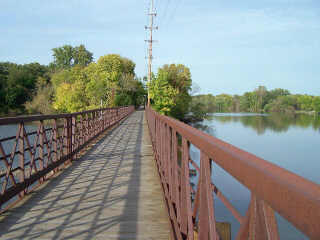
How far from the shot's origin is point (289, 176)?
0.65 meters

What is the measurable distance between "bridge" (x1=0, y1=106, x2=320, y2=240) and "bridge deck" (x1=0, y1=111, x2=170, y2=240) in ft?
0.03

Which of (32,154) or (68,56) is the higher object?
(68,56)

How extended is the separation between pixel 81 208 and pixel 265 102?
12674 cm

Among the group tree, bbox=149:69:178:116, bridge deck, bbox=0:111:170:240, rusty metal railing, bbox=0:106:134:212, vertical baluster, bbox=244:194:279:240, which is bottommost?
bridge deck, bbox=0:111:170:240

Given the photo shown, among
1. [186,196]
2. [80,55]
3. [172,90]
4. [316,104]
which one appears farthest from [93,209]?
[316,104]

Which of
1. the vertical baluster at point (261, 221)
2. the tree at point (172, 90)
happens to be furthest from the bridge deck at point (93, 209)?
the tree at point (172, 90)

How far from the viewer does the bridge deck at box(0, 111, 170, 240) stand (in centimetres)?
288

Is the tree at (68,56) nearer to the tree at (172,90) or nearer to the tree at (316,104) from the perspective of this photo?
the tree at (172,90)

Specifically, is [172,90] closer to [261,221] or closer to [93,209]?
[93,209]

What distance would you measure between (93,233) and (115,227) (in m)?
0.25

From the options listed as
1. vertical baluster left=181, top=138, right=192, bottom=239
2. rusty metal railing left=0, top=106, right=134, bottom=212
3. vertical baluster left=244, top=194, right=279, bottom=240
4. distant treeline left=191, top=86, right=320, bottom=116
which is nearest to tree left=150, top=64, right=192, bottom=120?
rusty metal railing left=0, top=106, right=134, bottom=212

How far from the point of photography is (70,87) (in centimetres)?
4650

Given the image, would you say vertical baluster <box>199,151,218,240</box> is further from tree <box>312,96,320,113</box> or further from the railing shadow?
tree <box>312,96,320,113</box>

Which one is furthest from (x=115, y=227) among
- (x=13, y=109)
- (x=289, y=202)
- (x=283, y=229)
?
(x=13, y=109)
